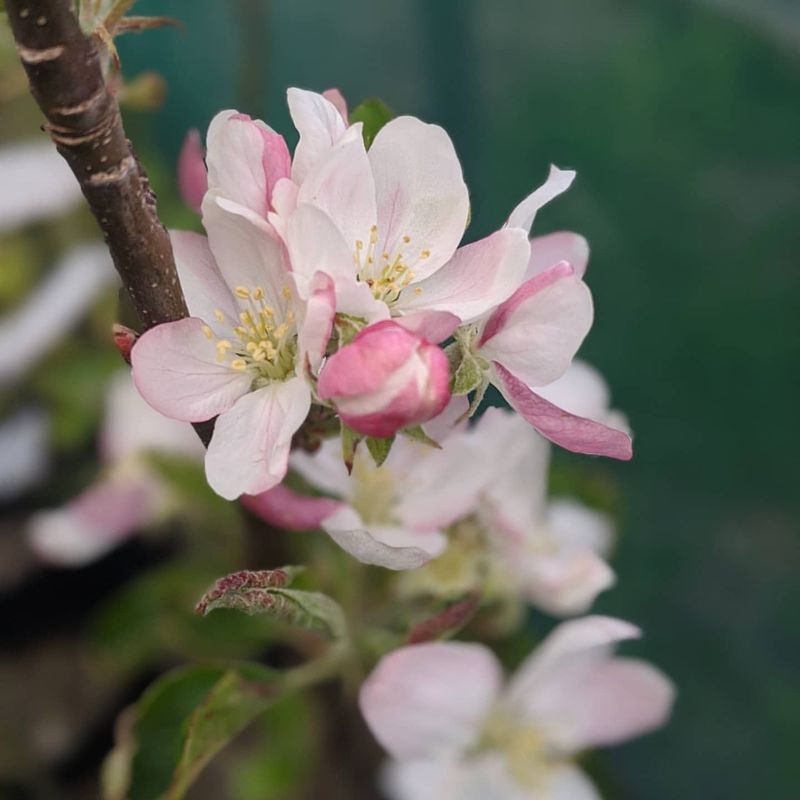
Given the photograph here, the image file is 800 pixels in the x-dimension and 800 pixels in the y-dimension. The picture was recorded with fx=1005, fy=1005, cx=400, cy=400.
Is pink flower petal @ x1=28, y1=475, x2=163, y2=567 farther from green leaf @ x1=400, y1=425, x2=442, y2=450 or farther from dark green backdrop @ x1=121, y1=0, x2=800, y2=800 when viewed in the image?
green leaf @ x1=400, y1=425, x2=442, y2=450

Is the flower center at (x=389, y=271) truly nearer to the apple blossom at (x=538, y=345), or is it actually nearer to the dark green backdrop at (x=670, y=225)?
the apple blossom at (x=538, y=345)

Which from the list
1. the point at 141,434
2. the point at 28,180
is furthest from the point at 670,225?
the point at 28,180

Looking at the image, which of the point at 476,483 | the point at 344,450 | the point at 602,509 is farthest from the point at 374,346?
the point at 602,509

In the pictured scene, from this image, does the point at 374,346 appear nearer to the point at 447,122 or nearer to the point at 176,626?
the point at 176,626

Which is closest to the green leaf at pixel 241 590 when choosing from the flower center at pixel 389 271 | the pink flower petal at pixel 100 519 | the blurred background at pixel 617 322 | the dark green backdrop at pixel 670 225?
the flower center at pixel 389 271

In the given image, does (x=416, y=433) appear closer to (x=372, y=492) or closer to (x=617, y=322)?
(x=372, y=492)

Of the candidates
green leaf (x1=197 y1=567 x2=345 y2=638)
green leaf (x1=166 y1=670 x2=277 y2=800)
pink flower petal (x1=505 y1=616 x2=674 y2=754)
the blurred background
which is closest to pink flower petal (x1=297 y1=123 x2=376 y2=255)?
green leaf (x1=197 y1=567 x2=345 y2=638)
